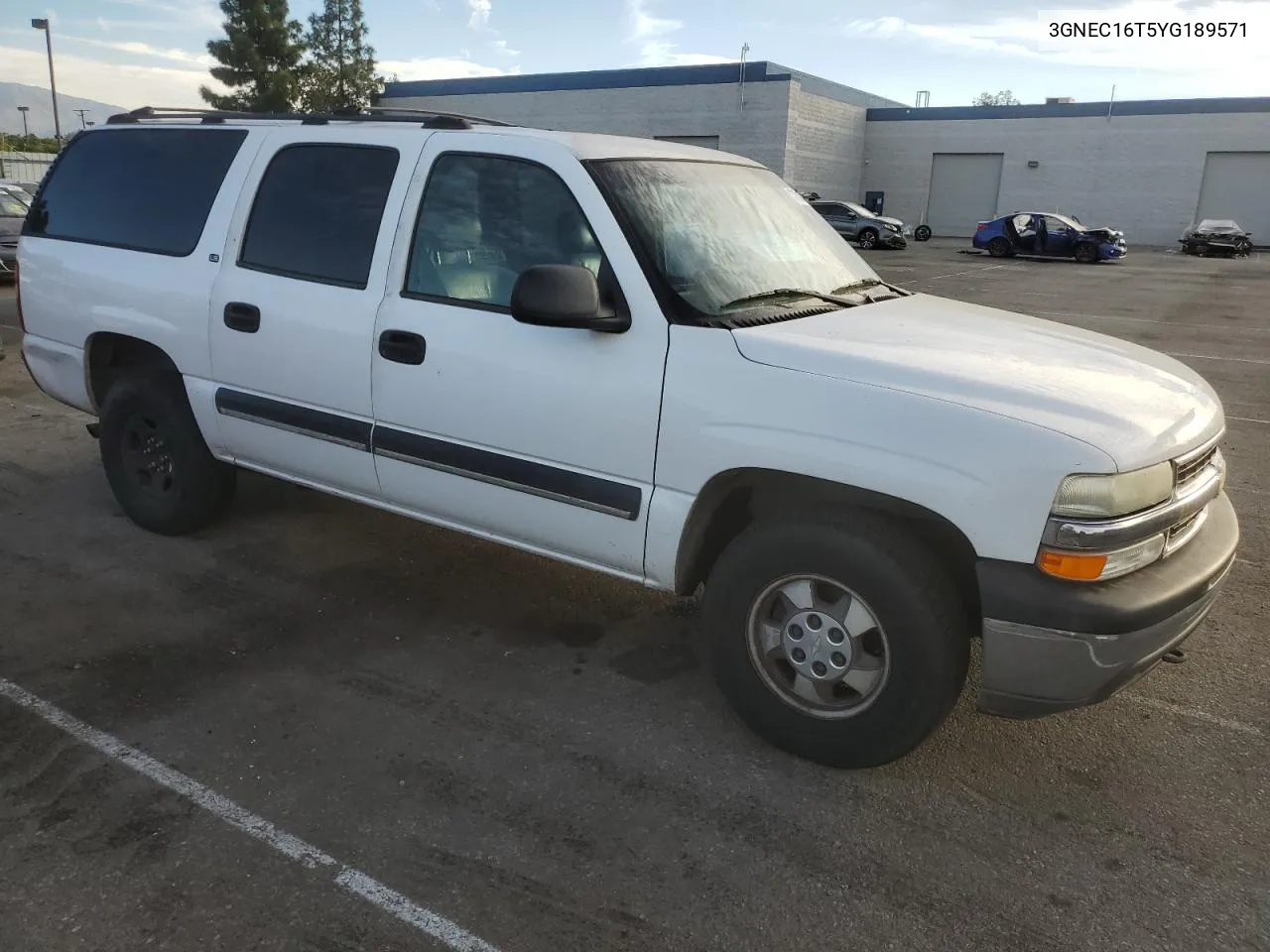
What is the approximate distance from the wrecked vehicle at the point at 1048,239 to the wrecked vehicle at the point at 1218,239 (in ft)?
15.5

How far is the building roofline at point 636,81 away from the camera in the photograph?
3847cm

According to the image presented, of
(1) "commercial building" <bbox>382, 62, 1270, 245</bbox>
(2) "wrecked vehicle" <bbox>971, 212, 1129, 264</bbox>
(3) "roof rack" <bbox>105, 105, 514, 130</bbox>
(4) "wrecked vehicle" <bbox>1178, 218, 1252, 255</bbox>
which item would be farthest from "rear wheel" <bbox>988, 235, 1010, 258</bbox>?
(3) "roof rack" <bbox>105, 105, 514, 130</bbox>

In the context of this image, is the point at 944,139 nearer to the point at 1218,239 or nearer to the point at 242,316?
the point at 1218,239

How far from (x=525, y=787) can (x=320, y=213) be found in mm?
2492

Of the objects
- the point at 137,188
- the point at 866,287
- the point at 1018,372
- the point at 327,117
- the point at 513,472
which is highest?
the point at 327,117

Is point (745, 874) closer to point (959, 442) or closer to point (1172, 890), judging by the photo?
point (1172, 890)

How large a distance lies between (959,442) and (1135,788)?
1.39 metres

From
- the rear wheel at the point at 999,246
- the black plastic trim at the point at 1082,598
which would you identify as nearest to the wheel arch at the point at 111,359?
the black plastic trim at the point at 1082,598

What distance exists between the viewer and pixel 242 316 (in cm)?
417

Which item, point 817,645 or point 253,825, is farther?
point 817,645

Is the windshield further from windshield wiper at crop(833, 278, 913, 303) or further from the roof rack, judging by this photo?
the roof rack

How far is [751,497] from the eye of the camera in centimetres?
334

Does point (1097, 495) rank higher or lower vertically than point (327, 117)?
lower

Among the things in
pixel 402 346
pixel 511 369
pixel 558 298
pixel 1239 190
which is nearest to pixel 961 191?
pixel 1239 190
